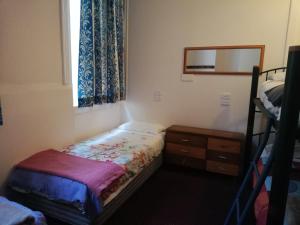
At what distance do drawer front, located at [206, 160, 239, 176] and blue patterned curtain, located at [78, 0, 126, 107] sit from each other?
62.0 inches

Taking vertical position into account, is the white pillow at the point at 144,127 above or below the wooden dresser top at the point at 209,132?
below

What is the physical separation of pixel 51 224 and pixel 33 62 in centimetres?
143

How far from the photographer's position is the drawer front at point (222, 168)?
8.70 feet

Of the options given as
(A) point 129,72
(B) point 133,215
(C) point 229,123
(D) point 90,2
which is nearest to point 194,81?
(C) point 229,123

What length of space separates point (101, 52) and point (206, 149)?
1799 mm

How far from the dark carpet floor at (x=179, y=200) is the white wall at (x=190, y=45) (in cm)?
78

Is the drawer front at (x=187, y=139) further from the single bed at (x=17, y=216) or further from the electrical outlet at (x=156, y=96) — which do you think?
the single bed at (x=17, y=216)

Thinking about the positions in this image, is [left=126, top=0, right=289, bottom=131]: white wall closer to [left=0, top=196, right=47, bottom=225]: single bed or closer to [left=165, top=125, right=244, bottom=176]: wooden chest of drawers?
[left=165, top=125, right=244, bottom=176]: wooden chest of drawers

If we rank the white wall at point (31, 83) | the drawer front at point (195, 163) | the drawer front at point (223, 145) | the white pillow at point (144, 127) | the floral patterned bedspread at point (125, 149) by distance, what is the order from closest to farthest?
the white wall at point (31, 83)
the floral patterned bedspread at point (125, 149)
the drawer front at point (223, 145)
the drawer front at point (195, 163)
the white pillow at point (144, 127)

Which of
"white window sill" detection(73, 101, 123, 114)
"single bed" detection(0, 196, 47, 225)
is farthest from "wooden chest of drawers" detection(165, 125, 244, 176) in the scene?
"single bed" detection(0, 196, 47, 225)

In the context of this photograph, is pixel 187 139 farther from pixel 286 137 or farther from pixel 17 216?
pixel 17 216

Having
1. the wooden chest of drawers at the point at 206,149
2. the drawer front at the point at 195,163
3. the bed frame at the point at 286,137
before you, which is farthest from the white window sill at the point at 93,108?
the bed frame at the point at 286,137

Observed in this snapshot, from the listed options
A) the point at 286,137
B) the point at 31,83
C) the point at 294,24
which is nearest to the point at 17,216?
the point at 31,83

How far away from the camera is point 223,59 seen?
2.85m
